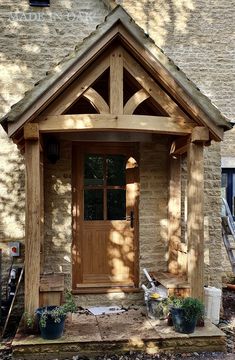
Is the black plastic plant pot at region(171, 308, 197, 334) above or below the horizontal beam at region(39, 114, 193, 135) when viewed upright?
below

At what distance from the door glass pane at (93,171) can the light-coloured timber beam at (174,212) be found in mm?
1138

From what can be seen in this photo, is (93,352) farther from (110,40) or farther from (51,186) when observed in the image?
(110,40)

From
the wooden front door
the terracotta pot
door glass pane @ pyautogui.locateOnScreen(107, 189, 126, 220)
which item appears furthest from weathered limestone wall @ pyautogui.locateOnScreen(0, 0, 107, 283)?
the terracotta pot

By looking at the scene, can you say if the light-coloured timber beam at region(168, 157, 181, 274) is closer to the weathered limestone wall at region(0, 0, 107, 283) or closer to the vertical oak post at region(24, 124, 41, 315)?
the vertical oak post at region(24, 124, 41, 315)

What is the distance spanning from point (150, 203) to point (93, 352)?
2642 mm

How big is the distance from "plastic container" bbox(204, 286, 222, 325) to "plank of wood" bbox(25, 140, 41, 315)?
8.43ft

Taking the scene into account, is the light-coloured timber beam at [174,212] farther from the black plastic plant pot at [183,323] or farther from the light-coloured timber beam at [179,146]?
the black plastic plant pot at [183,323]

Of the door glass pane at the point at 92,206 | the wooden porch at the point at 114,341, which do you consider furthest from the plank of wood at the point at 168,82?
the wooden porch at the point at 114,341

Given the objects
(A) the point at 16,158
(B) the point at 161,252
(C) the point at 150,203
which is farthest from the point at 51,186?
(B) the point at 161,252

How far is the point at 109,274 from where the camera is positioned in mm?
6641

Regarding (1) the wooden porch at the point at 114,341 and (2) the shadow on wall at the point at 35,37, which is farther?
(2) the shadow on wall at the point at 35,37

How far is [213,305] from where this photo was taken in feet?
20.0

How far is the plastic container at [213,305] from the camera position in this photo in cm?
608

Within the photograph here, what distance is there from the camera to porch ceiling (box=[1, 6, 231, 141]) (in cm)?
493
